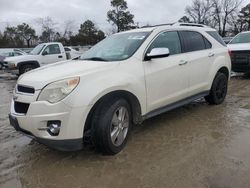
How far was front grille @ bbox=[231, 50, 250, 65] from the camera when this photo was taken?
10.5 m

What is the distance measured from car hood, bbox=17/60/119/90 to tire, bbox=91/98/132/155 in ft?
1.58

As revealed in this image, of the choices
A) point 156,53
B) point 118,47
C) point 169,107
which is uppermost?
point 118,47

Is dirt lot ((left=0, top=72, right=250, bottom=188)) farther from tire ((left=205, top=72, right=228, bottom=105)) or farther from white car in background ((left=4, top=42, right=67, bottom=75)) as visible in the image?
white car in background ((left=4, top=42, right=67, bottom=75))

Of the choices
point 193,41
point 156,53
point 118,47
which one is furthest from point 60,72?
point 193,41

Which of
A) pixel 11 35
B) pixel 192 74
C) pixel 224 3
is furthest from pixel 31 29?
pixel 192 74

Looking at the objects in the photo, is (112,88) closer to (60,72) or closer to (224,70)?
(60,72)

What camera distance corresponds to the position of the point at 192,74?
5.54 m

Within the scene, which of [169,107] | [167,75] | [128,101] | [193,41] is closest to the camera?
[128,101]

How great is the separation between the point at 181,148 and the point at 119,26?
180 feet

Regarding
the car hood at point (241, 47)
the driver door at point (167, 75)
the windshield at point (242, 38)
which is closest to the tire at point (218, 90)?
the driver door at point (167, 75)

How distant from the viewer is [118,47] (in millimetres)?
4988

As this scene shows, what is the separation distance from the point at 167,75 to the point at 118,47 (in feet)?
2.97

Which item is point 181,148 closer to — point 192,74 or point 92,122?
point 92,122

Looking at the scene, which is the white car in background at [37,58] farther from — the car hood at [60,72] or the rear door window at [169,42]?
the car hood at [60,72]
